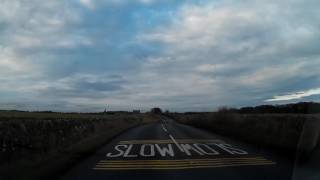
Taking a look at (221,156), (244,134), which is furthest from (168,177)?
(244,134)

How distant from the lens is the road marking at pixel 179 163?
Answer: 13328mm

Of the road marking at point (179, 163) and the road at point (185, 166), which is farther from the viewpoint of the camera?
the road marking at point (179, 163)

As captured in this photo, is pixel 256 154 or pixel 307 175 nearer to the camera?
pixel 307 175

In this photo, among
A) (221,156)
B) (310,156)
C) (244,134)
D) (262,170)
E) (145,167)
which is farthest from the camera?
(244,134)

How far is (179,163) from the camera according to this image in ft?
46.4

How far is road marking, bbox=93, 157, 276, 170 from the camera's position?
43.7ft

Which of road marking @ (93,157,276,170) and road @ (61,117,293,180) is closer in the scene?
road @ (61,117,293,180)

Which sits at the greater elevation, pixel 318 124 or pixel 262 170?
pixel 318 124

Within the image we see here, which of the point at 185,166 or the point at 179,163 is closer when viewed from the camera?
the point at 185,166

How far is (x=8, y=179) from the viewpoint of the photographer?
34.6ft

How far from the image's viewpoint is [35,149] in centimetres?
1925

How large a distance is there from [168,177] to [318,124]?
8571 millimetres

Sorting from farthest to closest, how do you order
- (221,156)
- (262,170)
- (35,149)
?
(35,149), (221,156), (262,170)

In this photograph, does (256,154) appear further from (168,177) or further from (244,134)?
(244,134)
